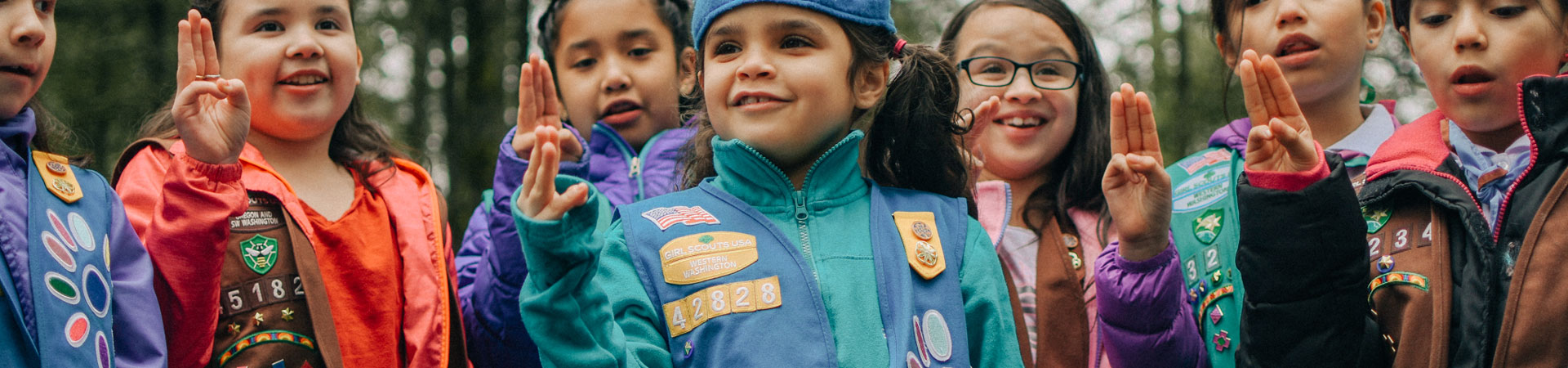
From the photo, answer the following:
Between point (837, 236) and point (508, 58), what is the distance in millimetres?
9713

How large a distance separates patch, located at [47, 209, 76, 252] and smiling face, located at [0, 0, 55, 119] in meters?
0.27

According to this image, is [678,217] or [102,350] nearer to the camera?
[102,350]

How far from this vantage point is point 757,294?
2.55m

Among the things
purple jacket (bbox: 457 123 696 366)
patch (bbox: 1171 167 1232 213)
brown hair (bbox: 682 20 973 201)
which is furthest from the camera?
patch (bbox: 1171 167 1232 213)

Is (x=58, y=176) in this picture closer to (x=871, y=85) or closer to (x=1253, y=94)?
(x=871, y=85)

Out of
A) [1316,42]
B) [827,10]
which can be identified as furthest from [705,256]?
[1316,42]

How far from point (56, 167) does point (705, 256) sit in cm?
156

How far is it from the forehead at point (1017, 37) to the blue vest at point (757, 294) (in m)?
1.31

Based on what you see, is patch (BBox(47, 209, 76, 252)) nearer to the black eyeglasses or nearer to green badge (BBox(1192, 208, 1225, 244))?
the black eyeglasses

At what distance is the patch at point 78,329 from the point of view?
2.38 meters

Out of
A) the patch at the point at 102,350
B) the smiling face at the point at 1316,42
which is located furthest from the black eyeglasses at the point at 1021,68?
the patch at the point at 102,350

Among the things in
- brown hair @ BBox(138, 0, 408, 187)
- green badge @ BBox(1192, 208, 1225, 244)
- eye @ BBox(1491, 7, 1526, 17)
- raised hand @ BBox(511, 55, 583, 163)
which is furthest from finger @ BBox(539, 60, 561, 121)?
eye @ BBox(1491, 7, 1526, 17)

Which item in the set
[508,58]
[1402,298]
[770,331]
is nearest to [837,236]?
[770,331]

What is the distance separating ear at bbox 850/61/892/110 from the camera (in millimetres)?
2967
